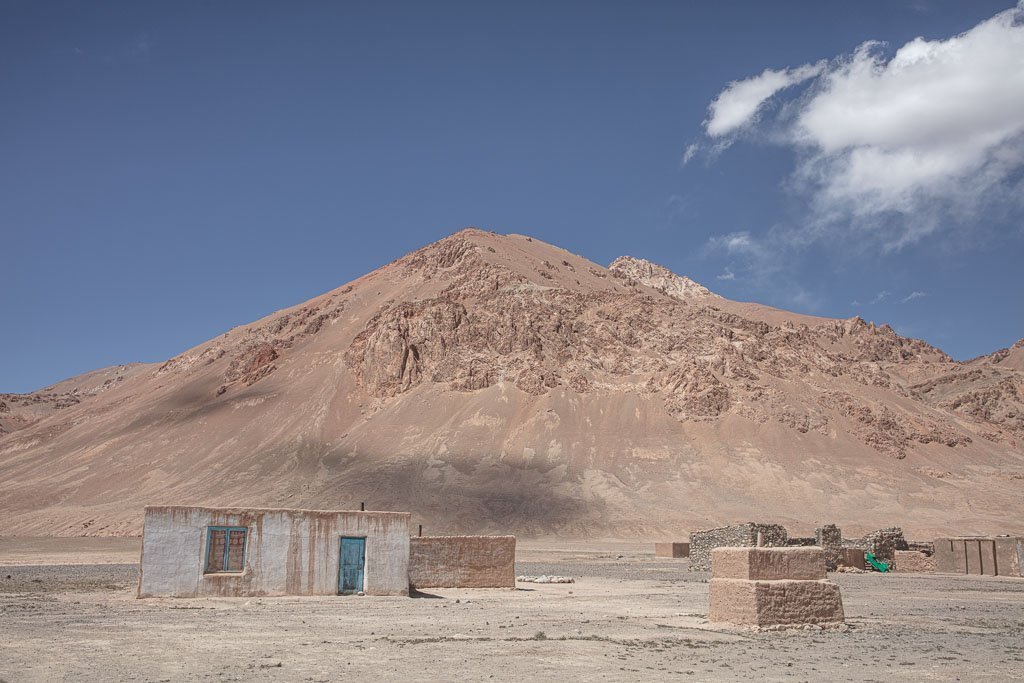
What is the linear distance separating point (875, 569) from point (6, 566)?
36821mm

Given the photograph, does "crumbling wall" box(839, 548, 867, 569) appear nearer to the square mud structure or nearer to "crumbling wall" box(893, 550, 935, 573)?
"crumbling wall" box(893, 550, 935, 573)

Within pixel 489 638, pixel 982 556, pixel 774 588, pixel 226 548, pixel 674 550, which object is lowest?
pixel 489 638

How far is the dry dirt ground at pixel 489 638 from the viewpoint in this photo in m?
10.4

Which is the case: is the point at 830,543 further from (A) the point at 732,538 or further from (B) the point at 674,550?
(B) the point at 674,550

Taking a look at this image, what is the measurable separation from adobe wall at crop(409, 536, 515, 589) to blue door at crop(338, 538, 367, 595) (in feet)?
9.15

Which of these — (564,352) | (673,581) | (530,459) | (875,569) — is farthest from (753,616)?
(564,352)

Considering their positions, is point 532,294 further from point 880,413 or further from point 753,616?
point 753,616

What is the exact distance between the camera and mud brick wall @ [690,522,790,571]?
3052 centimetres

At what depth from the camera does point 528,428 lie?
251 feet

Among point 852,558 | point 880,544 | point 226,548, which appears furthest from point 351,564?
point 880,544

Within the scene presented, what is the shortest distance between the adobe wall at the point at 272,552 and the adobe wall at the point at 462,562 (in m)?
2.24

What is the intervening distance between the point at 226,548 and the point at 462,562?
7464 millimetres

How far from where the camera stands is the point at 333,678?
9.82 m

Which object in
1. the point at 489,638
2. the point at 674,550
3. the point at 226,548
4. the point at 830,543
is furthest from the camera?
the point at 674,550
